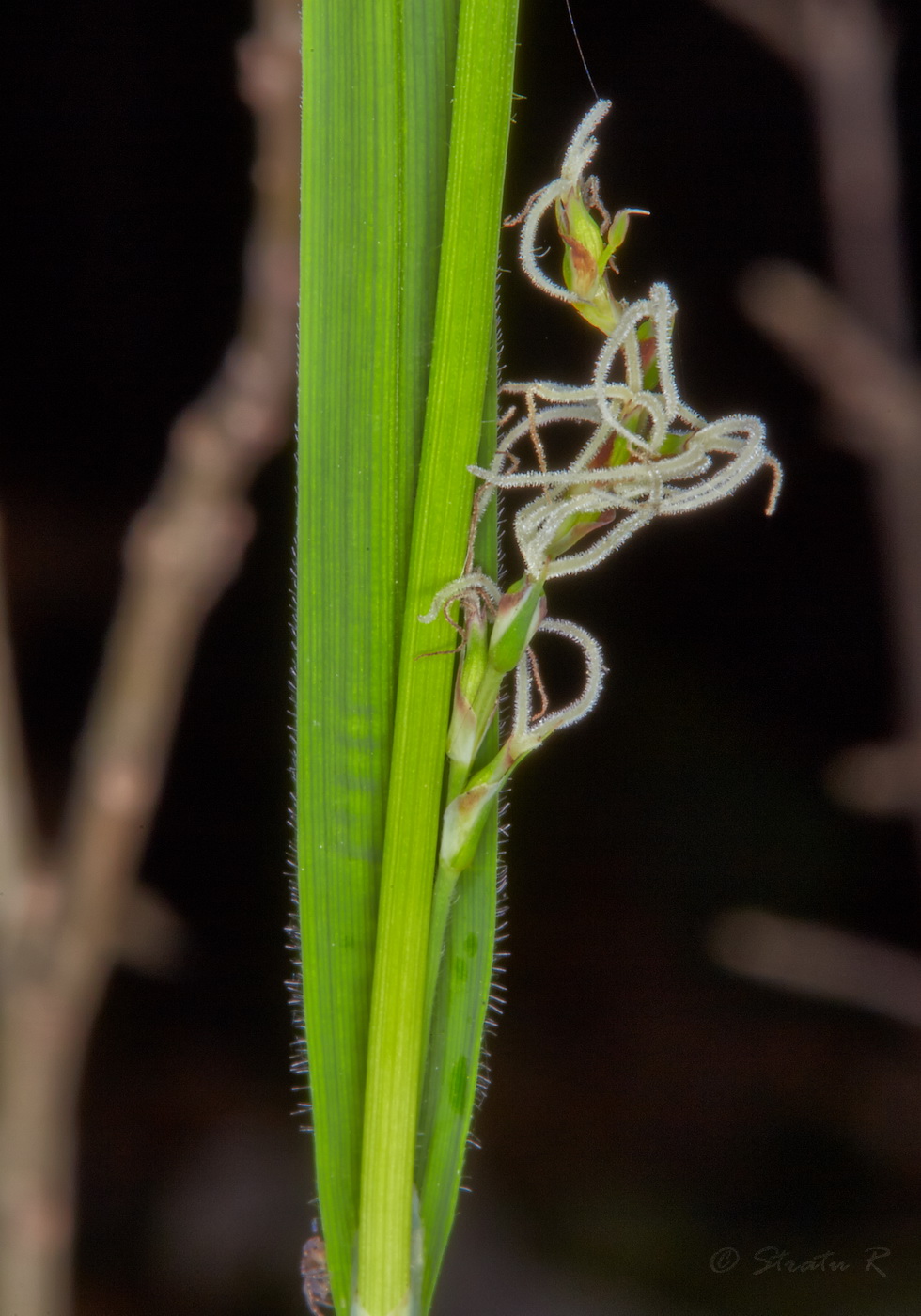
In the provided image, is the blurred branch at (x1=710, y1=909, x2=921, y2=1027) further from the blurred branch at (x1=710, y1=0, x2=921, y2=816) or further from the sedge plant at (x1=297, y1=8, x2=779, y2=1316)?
the sedge plant at (x1=297, y1=8, x2=779, y2=1316)

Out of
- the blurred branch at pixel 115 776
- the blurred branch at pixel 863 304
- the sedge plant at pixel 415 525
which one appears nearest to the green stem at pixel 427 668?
the sedge plant at pixel 415 525

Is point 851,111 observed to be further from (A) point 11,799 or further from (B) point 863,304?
(A) point 11,799

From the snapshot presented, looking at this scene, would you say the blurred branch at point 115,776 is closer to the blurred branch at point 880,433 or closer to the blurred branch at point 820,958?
the blurred branch at point 880,433

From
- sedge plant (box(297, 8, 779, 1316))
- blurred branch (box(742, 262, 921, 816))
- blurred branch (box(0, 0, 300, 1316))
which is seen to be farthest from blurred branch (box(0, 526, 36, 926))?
blurred branch (box(742, 262, 921, 816))

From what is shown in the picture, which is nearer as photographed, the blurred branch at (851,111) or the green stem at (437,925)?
the green stem at (437,925)

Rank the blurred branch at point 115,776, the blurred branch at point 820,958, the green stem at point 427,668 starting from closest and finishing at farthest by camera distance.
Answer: the green stem at point 427,668
the blurred branch at point 115,776
the blurred branch at point 820,958

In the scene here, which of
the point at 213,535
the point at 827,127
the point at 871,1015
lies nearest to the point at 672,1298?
the point at 871,1015
